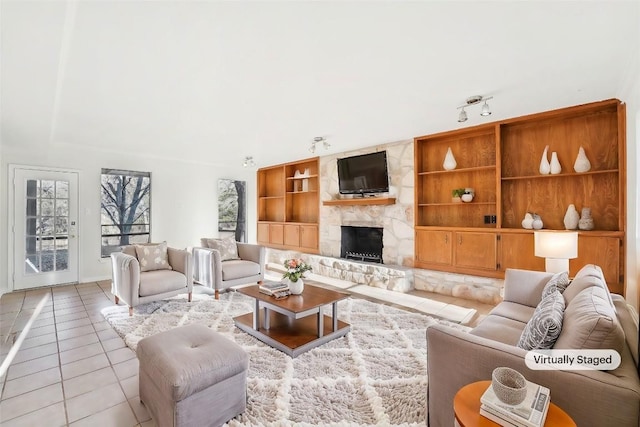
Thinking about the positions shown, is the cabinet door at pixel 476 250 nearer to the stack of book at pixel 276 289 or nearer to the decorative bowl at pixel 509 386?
the stack of book at pixel 276 289

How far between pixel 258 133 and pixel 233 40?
93.6 inches

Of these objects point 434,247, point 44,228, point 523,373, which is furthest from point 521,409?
point 44,228

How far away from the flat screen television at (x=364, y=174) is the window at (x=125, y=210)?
3.91 metres

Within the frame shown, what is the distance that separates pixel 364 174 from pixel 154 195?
165 inches

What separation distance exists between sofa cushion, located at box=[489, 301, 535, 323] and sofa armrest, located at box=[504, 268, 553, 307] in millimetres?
75

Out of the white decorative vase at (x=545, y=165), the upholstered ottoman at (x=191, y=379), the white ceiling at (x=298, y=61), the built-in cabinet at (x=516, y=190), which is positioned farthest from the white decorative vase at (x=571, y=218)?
the upholstered ottoman at (x=191, y=379)

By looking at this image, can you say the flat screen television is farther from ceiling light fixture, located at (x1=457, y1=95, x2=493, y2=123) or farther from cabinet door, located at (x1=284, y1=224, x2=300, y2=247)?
ceiling light fixture, located at (x1=457, y1=95, x2=493, y2=123)

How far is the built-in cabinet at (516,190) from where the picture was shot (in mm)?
3365

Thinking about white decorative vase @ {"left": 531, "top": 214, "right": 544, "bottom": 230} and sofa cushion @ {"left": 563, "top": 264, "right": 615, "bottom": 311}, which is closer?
sofa cushion @ {"left": 563, "top": 264, "right": 615, "bottom": 311}

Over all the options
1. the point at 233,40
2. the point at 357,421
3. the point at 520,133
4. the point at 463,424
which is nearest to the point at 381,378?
the point at 357,421

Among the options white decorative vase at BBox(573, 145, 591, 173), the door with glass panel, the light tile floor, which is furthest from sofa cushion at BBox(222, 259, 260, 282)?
white decorative vase at BBox(573, 145, 591, 173)

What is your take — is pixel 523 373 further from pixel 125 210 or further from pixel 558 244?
pixel 125 210

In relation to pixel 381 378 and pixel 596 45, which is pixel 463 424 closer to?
pixel 381 378

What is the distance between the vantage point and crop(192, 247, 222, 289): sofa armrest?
423 centimetres
